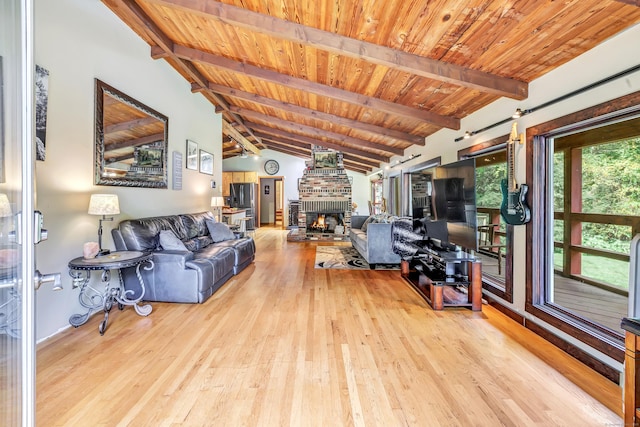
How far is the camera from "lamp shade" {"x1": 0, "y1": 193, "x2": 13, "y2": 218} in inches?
30.3

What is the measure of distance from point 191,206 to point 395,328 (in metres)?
4.01

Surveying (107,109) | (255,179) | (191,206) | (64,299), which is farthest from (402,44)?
(255,179)

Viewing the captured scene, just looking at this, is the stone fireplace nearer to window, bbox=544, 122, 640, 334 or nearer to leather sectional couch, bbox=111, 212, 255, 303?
leather sectional couch, bbox=111, 212, 255, 303

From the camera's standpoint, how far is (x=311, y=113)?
201 inches

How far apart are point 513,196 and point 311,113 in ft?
11.5

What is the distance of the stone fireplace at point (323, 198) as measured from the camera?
27.5ft

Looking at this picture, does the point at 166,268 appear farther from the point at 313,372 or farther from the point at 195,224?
the point at 313,372

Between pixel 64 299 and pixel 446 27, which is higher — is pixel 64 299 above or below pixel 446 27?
below

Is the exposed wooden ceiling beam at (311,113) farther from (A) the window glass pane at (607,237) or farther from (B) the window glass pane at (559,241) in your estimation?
(A) the window glass pane at (607,237)

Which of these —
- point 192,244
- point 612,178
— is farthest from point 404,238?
point 192,244

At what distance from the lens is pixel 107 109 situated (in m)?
2.97

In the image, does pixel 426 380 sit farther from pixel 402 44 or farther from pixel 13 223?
pixel 402 44

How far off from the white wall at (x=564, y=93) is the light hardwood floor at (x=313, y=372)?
0.50 metres

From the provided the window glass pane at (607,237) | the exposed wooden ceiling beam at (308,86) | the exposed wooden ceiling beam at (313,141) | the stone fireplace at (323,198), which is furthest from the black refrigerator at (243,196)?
the window glass pane at (607,237)
